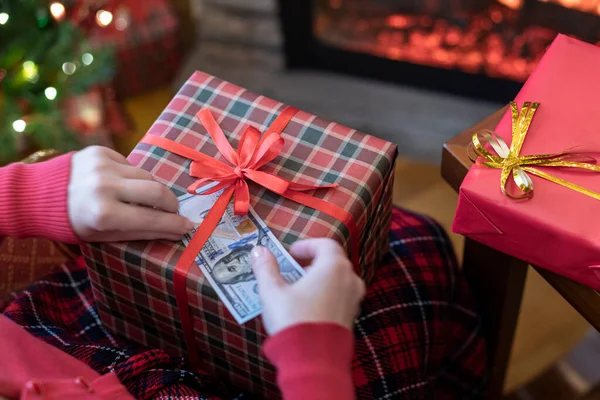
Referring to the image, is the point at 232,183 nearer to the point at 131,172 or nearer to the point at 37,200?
the point at 131,172

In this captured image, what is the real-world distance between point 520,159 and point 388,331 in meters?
0.32

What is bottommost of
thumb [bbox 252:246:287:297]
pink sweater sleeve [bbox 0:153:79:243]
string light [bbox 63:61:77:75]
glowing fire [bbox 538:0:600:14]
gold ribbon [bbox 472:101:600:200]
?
string light [bbox 63:61:77:75]

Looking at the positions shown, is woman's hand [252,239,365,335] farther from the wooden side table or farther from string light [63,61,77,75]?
string light [63,61,77,75]

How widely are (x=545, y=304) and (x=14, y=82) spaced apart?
1.38m

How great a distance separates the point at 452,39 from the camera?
73.9 inches

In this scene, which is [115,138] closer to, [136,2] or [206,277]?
[136,2]

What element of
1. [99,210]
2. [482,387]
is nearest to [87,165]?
[99,210]

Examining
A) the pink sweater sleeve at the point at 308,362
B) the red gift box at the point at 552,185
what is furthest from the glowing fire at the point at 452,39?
Answer: the pink sweater sleeve at the point at 308,362

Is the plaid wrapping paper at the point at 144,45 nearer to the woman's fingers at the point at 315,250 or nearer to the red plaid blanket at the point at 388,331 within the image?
the red plaid blanket at the point at 388,331

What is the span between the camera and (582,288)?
0.77 metres

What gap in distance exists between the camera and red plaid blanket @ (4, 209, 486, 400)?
33.2 inches

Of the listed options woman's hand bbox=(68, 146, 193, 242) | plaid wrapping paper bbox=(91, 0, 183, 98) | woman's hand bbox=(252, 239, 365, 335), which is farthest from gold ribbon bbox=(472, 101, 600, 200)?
plaid wrapping paper bbox=(91, 0, 183, 98)

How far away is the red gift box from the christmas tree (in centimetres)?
109

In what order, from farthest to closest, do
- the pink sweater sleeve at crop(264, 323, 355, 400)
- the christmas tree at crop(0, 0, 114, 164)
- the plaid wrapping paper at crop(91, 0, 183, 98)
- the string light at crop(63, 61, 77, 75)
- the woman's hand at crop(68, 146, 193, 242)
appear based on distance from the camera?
the plaid wrapping paper at crop(91, 0, 183, 98) < the string light at crop(63, 61, 77, 75) < the christmas tree at crop(0, 0, 114, 164) < the woman's hand at crop(68, 146, 193, 242) < the pink sweater sleeve at crop(264, 323, 355, 400)
